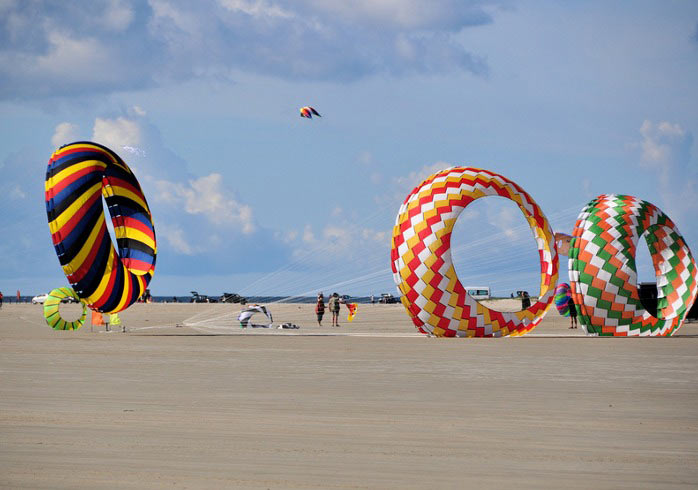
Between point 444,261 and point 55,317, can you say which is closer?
point 444,261

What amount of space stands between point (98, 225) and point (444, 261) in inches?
331

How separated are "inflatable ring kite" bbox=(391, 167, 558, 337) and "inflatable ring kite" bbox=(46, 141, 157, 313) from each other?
707cm

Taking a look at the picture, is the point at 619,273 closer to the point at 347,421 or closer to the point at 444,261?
the point at 444,261

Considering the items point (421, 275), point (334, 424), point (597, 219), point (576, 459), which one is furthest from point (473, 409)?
point (597, 219)

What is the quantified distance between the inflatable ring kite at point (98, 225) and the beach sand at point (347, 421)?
19.3ft

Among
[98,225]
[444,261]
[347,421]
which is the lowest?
[347,421]

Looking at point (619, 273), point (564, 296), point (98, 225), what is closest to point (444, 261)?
point (619, 273)

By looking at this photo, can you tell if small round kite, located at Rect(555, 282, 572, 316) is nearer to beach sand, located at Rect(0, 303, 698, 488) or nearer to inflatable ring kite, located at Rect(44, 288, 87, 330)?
inflatable ring kite, located at Rect(44, 288, 87, 330)

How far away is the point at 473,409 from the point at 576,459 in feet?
8.98

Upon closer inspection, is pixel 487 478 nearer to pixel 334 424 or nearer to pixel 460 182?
pixel 334 424

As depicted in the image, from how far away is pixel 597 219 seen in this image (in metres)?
23.5

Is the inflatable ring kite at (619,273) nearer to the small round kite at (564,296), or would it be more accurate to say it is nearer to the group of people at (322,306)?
the group of people at (322,306)

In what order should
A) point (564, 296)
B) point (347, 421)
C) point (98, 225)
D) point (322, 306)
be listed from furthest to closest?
point (564, 296), point (322, 306), point (98, 225), point (347, 421)

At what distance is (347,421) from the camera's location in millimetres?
8711
